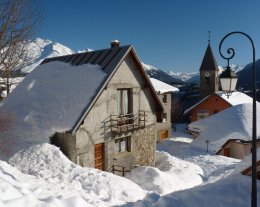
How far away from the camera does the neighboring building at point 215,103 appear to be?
40438mm

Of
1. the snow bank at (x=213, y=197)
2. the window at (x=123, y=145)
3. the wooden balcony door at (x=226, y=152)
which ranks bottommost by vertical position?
the wooden balcony door at (x=226, y=152)

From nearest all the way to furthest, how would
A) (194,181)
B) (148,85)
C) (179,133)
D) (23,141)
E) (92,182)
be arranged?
(92,182) → (23,141) → (194,181) → (148,85) → (179,133)

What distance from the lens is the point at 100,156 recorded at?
1596 centimetres

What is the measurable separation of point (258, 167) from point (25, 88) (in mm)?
12877

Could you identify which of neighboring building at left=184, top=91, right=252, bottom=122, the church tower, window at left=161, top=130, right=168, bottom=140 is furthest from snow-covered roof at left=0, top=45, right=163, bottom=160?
the church tower

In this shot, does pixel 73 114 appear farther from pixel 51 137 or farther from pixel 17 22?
pixel 17 22

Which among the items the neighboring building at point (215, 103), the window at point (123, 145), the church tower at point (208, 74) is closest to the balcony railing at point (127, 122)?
the window at point (123, 145)

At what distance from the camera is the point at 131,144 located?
58.6ft

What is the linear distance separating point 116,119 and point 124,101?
54.8 inches

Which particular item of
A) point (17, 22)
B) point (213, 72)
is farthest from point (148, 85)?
point (213, 72)

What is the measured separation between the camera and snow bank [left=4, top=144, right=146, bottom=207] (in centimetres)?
976

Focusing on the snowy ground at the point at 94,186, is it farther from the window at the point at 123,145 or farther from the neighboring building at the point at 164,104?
the neighboring building at the point at 164,104

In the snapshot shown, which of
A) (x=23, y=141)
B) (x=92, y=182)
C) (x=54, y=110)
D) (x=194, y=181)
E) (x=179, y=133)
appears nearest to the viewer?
(x=92, y=182)

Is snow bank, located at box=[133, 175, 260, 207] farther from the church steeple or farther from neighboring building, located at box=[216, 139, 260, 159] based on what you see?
the church steeple
